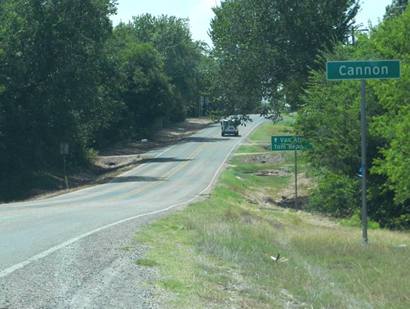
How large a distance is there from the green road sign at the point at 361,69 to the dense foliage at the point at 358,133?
383 inches

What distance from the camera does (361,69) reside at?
644 inches

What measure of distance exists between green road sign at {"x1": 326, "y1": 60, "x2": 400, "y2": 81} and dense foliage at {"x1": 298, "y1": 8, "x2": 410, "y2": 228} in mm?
9723

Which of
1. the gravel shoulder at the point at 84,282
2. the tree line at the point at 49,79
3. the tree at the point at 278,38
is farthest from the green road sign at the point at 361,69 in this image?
the tree line at the point at 49,79

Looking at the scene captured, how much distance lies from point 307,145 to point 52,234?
19.9 m

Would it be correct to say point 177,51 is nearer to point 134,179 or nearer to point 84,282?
point 134,179

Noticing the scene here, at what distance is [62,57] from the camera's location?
167ft

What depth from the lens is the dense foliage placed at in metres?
27.6

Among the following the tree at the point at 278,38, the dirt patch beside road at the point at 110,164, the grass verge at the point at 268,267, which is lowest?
the dirt patch beside road at the point at 110,164

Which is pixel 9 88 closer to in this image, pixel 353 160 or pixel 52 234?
pixel 353 160

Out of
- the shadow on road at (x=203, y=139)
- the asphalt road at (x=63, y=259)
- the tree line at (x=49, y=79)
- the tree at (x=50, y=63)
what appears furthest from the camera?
the shadow on road at (x=203, y=139)

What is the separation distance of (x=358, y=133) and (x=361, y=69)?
17.8 meters

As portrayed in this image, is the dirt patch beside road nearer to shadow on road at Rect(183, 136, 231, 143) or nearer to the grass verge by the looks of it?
shadow on road at Rect(183, 136, 231, 143)

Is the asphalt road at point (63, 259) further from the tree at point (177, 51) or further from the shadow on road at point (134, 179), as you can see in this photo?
the tree at point (177, 51)

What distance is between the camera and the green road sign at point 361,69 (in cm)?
1636
